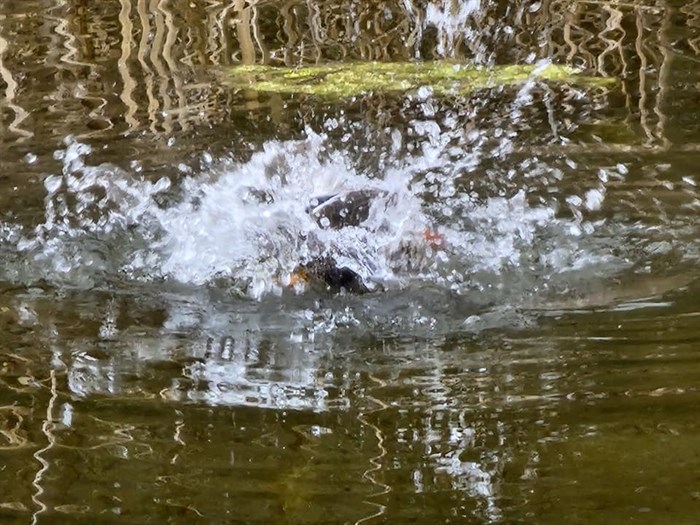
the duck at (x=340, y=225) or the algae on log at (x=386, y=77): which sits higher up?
the algae on log at (x=386, y=77)

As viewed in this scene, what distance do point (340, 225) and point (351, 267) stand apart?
0.19 metres

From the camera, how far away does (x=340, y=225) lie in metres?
1.81

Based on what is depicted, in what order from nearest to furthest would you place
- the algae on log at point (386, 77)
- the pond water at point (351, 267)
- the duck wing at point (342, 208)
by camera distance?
the pond water at point (351, 267) < the duck wing at point (342, 208) < the algae on log at point (386, 77)

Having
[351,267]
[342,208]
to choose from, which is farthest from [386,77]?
[351,267]

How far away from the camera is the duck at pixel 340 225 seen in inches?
62.9

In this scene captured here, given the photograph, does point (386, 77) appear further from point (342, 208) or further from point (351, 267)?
point (351, 267)

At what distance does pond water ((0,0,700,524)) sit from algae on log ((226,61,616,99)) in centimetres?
5

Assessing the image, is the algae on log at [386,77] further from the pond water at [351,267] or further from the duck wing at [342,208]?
the duck wing at [342,208]

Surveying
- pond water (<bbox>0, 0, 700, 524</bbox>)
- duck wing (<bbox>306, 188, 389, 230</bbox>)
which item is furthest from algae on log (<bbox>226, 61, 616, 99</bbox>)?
duck wing (<bbox>306, 188, 389, 230</bbox>)

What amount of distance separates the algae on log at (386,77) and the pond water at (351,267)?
0.05m

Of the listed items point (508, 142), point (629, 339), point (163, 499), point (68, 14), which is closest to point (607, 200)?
point (508, 142)

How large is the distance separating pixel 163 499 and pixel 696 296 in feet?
3.11

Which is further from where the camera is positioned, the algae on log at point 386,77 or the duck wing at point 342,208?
the algae on log at point 386,77

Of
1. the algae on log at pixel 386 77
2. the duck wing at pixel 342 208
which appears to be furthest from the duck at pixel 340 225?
the algae on log at pixel 386 77
